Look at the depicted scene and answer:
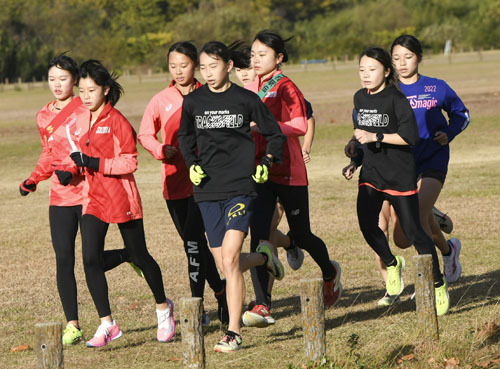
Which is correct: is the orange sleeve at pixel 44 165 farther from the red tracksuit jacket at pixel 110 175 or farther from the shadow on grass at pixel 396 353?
the shadow on grass at pixel 396 353

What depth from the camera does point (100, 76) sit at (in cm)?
703

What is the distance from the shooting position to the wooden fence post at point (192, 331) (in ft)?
16.1

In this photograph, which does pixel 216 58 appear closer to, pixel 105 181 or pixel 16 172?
pixel 105 181

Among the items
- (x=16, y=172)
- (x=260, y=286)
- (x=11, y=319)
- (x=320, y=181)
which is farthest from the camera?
(x=16, y=172)

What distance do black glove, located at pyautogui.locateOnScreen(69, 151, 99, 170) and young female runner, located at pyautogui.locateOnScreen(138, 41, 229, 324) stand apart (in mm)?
550

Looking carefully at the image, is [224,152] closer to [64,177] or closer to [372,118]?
[64,177]

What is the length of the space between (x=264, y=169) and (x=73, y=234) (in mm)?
1608

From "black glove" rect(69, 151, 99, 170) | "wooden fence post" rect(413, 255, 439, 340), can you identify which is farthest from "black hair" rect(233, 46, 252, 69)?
"wooden fence post" rect(413, 255, 439, 340)

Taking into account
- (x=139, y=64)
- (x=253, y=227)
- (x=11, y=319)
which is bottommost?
(x=139, y=64)

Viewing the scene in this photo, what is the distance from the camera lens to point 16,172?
2173 centimetres

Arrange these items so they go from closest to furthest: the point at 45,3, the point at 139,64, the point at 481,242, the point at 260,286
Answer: the point at 260,286, the point at 481,242, the point at 139,64, the point at 45,3

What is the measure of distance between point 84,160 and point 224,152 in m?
0.98

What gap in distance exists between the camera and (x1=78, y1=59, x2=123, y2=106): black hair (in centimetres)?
702

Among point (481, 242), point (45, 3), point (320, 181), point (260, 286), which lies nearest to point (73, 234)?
point (260, 286)
